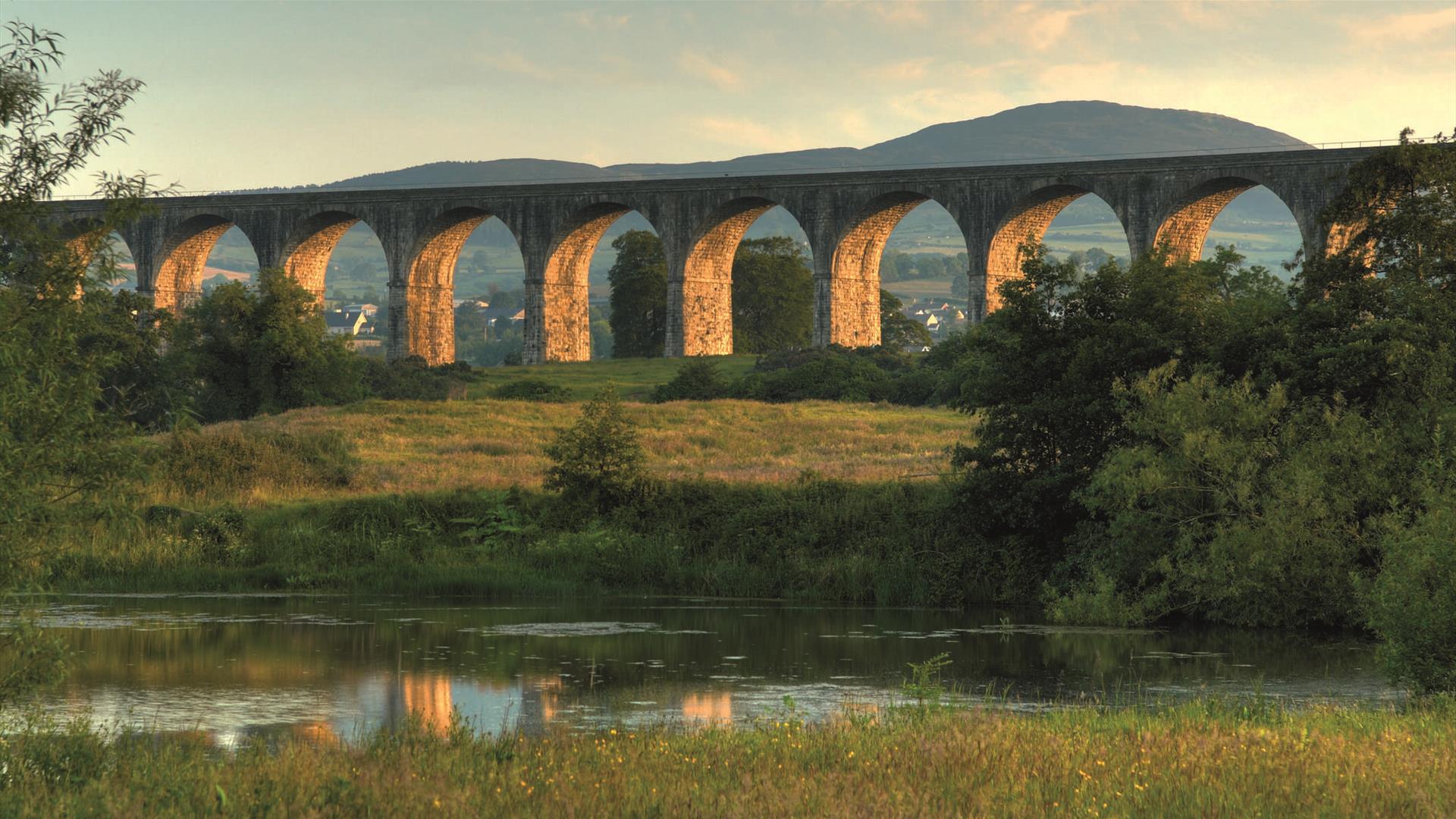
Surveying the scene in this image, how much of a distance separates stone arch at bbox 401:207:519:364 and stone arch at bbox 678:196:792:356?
40.4ft

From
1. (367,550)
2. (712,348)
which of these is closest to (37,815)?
(367,550)

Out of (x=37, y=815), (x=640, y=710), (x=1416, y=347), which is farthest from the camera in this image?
(x=1416, y=347)

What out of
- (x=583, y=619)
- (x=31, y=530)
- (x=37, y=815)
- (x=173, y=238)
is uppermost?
(x=173, y=238)

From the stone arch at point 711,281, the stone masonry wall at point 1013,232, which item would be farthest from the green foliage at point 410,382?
the stone masonry wall at point 1013,232

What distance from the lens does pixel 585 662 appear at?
2100cm

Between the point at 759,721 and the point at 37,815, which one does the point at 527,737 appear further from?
the point at 37,815

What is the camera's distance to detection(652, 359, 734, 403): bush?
6072 cm

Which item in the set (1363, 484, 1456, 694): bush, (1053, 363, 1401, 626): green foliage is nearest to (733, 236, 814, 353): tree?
(1053, 363, 1401, 626): green foliage

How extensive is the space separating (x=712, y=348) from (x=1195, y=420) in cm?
5981

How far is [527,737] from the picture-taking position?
14.6 metres

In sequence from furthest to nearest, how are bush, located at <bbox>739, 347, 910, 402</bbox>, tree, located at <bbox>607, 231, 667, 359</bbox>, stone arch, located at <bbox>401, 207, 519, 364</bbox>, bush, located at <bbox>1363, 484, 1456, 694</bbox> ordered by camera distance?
tree, located at <bbox>607, 231, 667, 359</bbox>
stone arch, located at <bbox>401, 207, 519, 364</bbox>
bush, located at <bbox>739, 347, 910, 402</bbox>
bush, located at <bbox>1363, 484, 1456, 694</bbox>

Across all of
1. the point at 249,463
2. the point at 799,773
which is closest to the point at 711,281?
the point at 249,463

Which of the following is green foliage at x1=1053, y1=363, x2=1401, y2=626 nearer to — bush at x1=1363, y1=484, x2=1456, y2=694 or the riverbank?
the riverbank

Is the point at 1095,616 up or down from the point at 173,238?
down
